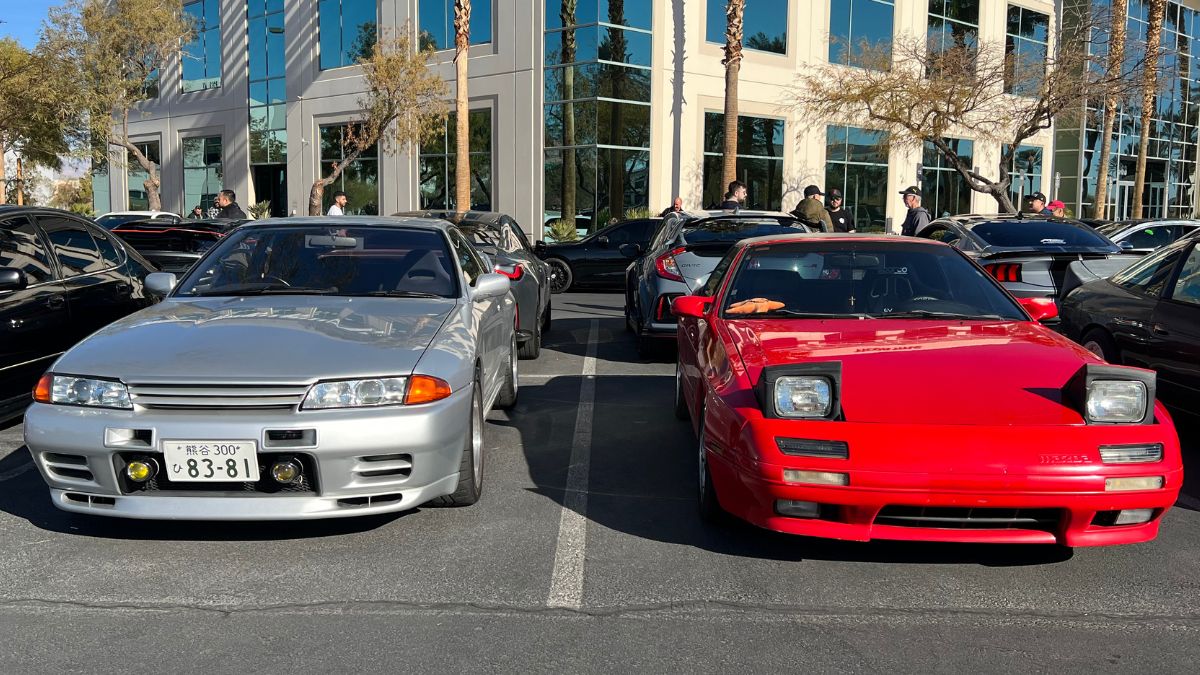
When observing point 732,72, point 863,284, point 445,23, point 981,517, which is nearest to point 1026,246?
point 863,284

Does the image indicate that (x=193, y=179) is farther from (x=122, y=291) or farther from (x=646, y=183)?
(x=122, y=291)

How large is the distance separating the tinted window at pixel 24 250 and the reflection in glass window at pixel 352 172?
24.1 meters

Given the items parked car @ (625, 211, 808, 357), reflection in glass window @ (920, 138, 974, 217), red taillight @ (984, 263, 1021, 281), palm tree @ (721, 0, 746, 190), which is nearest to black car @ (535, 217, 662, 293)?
parked car @ (625, 211, 808, 357)

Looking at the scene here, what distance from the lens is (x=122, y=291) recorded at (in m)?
7.40

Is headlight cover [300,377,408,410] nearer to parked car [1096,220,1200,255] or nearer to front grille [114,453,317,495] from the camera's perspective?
front grille [114,453,317,495]

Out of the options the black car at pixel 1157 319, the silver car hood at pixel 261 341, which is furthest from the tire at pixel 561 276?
the silver car hood at pixel 261 341

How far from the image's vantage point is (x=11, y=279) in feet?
19.1

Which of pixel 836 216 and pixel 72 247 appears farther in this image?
pixel 836 216

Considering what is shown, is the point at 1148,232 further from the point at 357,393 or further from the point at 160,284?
the point at 357,393

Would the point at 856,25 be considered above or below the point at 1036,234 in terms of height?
above

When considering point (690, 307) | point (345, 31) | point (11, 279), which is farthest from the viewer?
point (345, 31)

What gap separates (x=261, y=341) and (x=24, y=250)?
3.32 metres

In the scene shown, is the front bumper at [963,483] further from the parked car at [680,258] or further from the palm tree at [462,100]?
the palm tree at [462,100]

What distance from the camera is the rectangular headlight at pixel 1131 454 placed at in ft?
12.1
